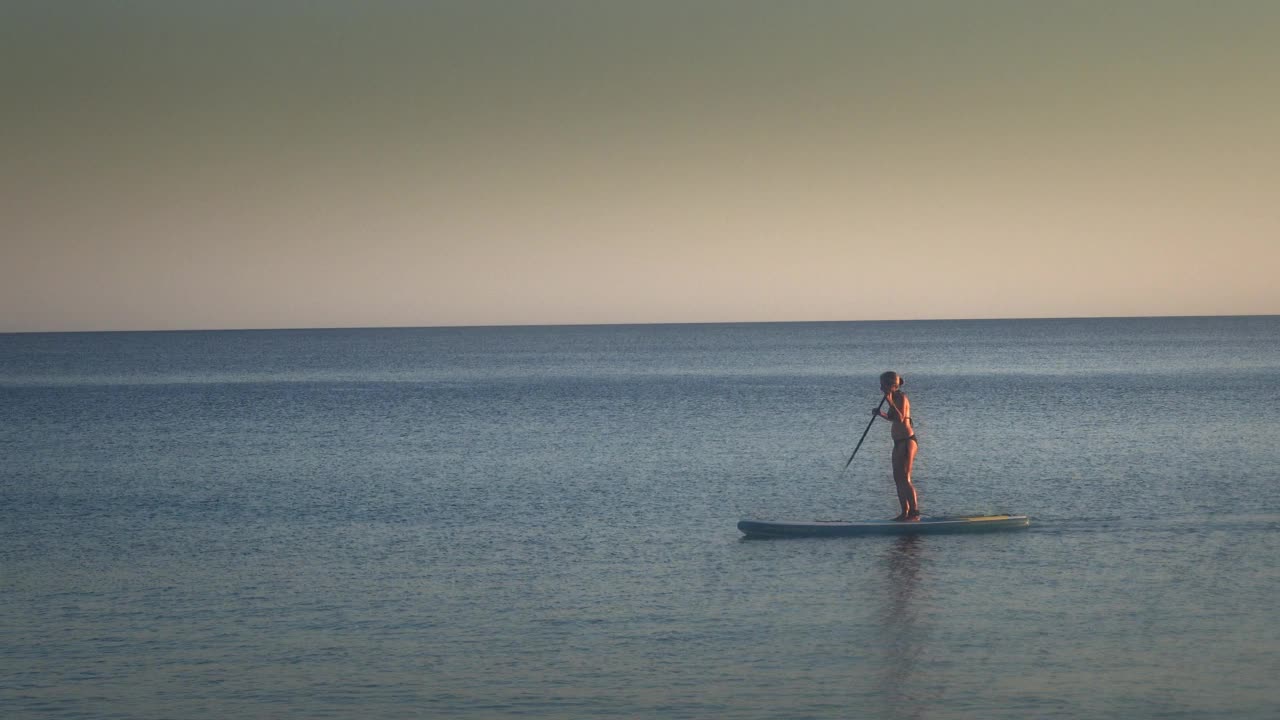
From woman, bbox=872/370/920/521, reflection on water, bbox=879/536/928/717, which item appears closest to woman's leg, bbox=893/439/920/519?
woman, bbox=872/370/920/521

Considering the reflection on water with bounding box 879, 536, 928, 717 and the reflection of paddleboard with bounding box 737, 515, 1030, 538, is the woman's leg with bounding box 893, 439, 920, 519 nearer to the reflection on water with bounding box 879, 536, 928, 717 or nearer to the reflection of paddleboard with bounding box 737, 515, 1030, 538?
the reflection of paddleboard with bounding box 737, 515, 1030, 538

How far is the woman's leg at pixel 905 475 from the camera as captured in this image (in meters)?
16.8

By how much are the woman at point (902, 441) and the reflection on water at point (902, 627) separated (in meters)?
0.54

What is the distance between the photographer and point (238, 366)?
332 ft

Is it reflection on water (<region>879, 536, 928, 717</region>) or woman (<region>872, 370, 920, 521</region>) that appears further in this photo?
woman (<region>872, 370, 920, 521</region>)

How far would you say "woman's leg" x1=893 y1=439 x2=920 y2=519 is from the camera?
55.0 feet

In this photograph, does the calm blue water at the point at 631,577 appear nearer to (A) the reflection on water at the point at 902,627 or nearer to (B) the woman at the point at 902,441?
(A) the reflection on water at the point at 902,627

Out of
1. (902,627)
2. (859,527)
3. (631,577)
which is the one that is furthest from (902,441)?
(902,627)

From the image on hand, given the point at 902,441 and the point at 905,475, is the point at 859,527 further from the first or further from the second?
the point at 902,441

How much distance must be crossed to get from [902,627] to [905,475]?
16.9ft

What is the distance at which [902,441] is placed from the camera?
658 inches

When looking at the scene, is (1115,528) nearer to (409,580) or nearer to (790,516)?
(790,516)

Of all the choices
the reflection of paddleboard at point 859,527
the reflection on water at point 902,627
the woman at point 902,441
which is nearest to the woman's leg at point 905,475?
the woman at point 902,441

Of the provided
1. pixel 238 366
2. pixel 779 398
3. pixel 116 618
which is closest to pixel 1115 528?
pixel 116 618
